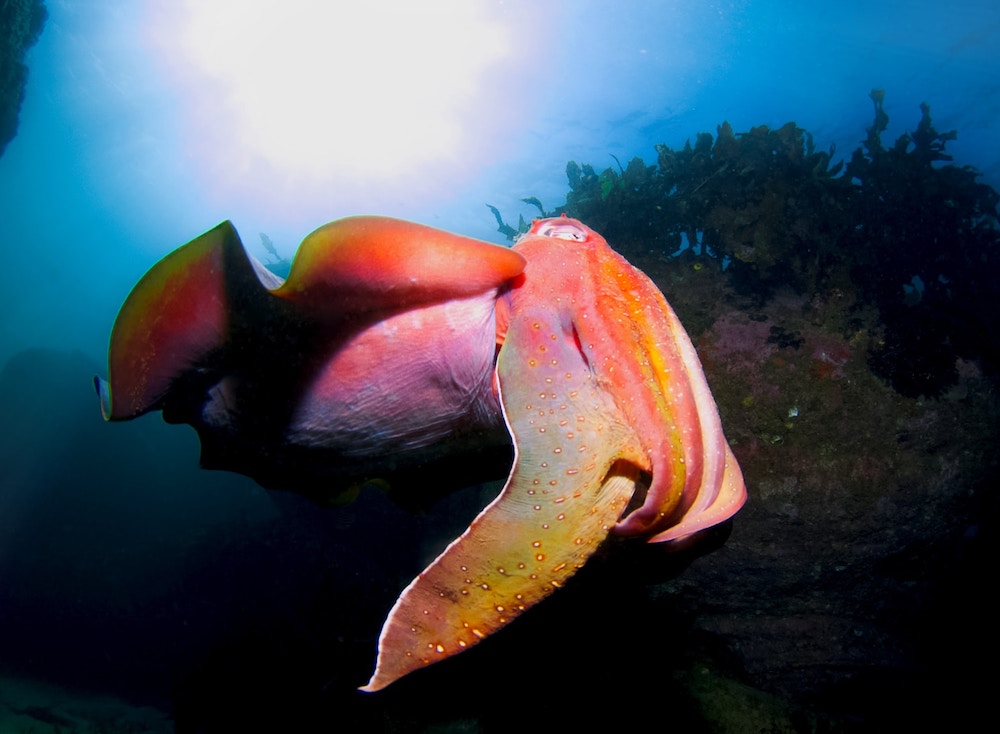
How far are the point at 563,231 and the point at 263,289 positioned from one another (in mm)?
1099

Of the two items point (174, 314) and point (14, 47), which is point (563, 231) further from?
point (14, 47)

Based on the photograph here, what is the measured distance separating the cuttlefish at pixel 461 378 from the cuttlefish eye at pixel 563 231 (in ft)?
0.04

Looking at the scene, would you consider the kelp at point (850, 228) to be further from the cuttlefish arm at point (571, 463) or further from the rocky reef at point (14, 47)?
the rocky reef at point (14, 47)

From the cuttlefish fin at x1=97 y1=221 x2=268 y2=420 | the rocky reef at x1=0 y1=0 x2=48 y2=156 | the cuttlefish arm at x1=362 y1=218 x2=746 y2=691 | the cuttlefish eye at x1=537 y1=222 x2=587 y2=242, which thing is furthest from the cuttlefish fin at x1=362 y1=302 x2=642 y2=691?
the rocky reef at x1=0 y1=0 x2=48 y2=156

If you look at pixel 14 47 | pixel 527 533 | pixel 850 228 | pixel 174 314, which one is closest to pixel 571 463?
pixel 527 533

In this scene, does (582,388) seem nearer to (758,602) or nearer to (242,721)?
(758,602)

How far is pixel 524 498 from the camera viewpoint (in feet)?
4.03

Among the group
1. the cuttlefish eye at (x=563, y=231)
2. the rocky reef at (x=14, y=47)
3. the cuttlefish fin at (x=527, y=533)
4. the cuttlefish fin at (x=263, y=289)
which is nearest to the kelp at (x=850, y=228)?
the cuttlefish eye at (x=563, y=231)

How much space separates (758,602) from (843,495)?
4.70 ft

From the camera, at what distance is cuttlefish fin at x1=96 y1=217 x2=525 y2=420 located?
4.19ft

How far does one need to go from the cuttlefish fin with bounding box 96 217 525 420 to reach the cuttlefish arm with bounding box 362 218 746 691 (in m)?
0.28

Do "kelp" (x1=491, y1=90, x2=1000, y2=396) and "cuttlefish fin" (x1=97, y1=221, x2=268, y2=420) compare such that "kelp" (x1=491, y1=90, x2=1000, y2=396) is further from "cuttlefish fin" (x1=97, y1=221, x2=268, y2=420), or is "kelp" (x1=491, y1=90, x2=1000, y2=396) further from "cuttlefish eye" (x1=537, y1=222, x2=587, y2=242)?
"cuttlefish fin" (x1=97, y1=221, x2=268, y2=420)

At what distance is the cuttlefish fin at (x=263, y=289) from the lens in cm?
128

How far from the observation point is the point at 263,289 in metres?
1.33
